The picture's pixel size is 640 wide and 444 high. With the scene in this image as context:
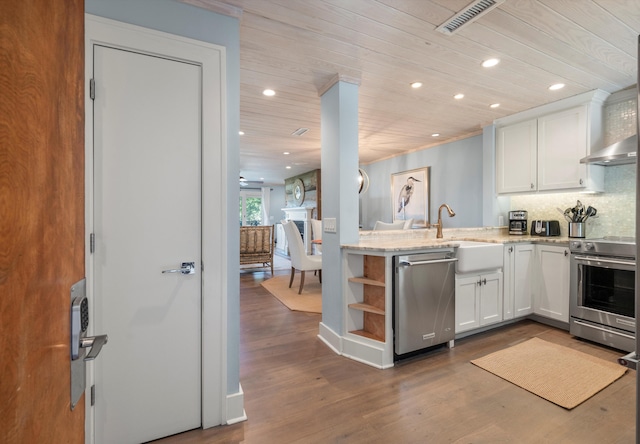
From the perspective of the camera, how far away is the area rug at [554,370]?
6.47 feet

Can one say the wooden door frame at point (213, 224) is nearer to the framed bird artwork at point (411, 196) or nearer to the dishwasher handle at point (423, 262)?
the dishwasher handle at point (423, 262)

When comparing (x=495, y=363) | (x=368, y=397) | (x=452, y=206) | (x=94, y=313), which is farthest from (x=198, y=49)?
(x=452, y=206)

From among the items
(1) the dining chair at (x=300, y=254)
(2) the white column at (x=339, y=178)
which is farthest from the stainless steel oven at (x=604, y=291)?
(1) the dining chair at (x=300, y=254)

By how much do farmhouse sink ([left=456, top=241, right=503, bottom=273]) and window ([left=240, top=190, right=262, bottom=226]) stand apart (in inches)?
370

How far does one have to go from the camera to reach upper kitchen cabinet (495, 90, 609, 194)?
303cm

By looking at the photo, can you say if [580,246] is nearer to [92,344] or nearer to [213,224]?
[213,224]

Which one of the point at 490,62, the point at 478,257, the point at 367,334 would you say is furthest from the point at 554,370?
the point at 490,62

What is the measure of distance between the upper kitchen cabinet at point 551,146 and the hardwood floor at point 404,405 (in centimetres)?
174

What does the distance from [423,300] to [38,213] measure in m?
2.45

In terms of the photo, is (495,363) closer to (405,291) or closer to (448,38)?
(405,291)

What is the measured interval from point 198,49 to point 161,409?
2.00 m

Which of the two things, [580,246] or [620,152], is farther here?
[580,246]

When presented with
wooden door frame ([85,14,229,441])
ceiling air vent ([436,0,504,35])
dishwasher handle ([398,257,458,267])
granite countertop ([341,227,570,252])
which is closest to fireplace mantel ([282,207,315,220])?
granite countertop ([341,227,570,252])

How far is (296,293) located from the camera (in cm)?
456
